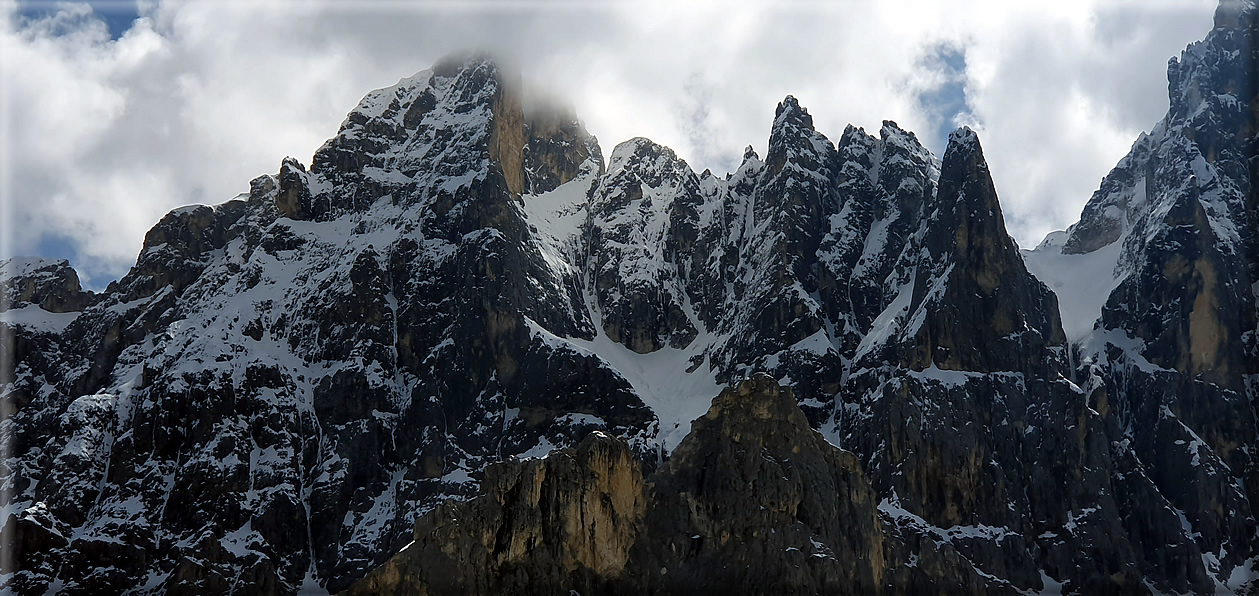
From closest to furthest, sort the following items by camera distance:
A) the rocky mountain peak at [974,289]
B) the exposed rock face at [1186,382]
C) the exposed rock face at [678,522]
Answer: the exposed rock face at [678,522] → the exposed rock face at [1186,382] → the rocky mountain peak at [974,289]

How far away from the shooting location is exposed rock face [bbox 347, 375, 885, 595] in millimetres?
126562

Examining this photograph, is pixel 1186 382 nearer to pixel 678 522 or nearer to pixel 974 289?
pixel 974 289

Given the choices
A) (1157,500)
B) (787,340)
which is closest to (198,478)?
(787,340)

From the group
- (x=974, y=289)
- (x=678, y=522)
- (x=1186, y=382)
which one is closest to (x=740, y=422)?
(x=678, y=522)

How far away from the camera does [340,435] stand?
595 feet

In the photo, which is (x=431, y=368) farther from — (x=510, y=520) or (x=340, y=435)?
(x=510, y=520)

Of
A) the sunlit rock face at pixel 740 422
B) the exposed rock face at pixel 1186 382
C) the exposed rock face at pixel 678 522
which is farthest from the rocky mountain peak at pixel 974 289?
the exposed rock face at pixel 678 522

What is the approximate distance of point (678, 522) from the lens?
441 feet

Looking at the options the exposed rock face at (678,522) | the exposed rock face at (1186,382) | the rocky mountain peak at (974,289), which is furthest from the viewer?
the rocky mountain peak at (974,289)

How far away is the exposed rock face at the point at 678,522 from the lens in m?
127

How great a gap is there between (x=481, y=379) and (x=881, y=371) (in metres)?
56.2

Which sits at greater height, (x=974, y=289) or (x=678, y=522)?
(x=974, y=289)

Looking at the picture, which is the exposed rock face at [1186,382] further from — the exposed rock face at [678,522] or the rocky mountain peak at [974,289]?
the exposed rock face at [678,522]

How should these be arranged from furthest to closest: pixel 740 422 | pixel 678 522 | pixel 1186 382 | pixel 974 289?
pixel 1186 382, pixel 974 289, pixel 740 422, pixel 678 522
